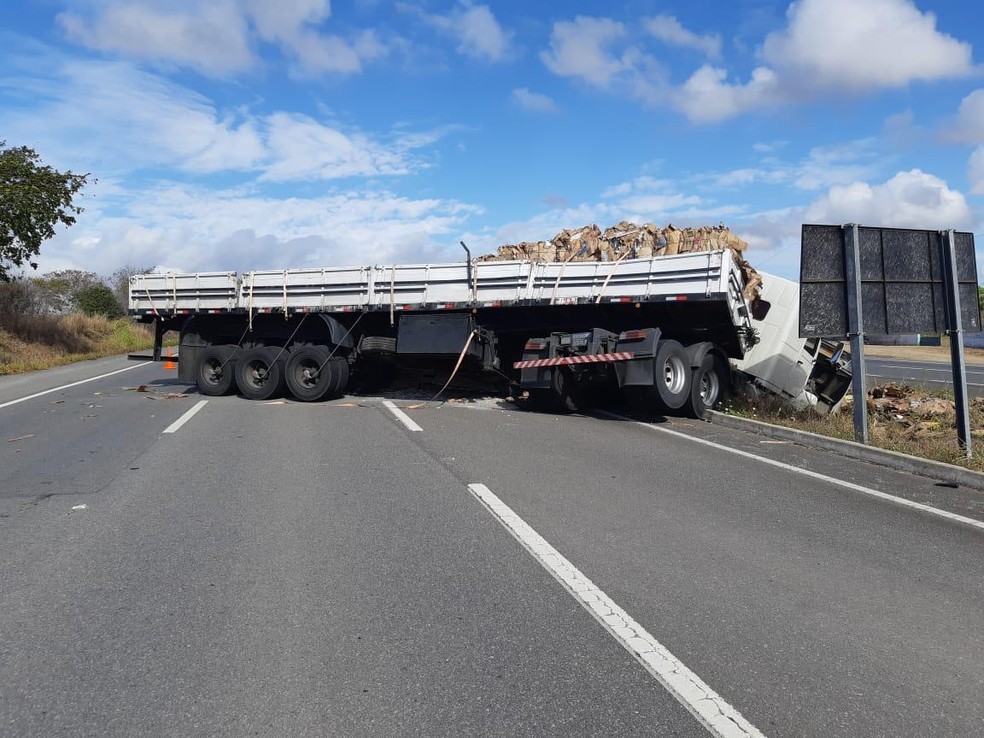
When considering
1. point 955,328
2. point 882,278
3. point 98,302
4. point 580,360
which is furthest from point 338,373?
point 98,302

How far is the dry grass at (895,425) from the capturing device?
9.57 meters

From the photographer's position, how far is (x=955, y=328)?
10.5m

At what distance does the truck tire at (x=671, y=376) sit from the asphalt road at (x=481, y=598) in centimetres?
304

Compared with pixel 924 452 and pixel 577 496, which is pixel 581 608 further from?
pixel 924 452

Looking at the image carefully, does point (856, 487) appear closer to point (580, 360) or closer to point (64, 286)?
point (580, 360)

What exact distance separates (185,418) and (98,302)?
4027 centimetres

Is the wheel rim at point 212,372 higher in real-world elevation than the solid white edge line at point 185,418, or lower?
higher

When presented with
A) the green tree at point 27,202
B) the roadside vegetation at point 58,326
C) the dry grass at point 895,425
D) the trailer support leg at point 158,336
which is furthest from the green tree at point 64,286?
the dry grass at point 895,425

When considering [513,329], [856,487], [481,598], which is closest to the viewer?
[481,598]

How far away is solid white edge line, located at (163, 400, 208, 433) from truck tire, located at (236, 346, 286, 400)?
0.82m

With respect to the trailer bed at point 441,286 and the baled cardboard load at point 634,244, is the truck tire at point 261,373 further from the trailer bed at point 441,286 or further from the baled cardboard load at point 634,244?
the baled cardboard load at point 634,244

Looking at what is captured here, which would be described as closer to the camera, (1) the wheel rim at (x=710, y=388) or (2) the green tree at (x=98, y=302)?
(1) the wheel rim at (x=710, y=388)

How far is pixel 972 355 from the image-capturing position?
4091 cm

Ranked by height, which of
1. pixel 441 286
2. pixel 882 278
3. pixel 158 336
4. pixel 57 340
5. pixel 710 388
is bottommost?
pixel 710 388
